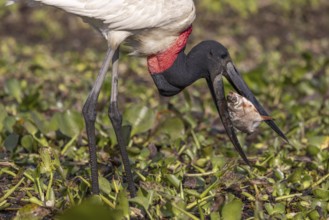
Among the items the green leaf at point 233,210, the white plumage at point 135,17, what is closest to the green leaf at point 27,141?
the white plumage at point 135,17

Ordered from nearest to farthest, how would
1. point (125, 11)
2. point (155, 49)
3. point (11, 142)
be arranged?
point (125, 11) → point (155, 49) → point (11, 142)

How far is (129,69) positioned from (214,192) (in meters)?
4.81

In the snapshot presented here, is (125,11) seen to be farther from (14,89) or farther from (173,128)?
(14,89)

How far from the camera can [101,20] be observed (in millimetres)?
5523

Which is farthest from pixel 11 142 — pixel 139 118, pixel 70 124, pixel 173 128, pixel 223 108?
pixel 223 108

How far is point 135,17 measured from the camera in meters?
5.46

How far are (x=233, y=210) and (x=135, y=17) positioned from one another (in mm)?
1616

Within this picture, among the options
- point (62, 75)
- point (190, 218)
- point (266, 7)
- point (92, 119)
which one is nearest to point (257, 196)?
point (190, 218)

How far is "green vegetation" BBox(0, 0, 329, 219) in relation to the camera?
16.5 feet

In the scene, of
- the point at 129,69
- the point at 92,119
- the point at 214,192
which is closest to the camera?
the point at 214,192

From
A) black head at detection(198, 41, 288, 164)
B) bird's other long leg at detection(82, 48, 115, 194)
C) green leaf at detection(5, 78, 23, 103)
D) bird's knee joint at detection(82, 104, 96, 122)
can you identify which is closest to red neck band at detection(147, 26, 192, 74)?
black head at detection(198, 41, 288, 164)

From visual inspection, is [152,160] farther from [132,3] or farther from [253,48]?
[253,48]

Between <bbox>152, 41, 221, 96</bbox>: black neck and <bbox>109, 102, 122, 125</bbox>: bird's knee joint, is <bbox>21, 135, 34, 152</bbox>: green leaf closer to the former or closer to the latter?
<bbox>109, 102, 122, 125</bbox>: bird's knee joint

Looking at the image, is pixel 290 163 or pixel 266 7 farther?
pixel 266 7
